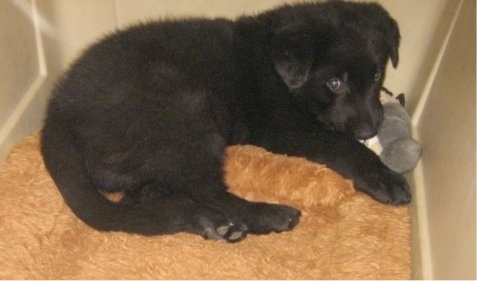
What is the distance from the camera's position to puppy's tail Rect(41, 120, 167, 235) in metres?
1.93

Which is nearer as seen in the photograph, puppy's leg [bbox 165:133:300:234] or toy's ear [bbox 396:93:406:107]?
puppy's leg [bbox 165:133:300:234]

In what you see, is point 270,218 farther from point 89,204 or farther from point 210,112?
point 89,204

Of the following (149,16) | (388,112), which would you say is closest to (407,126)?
(388,112)

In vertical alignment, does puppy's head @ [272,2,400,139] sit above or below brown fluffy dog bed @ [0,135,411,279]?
above

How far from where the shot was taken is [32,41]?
2652mm

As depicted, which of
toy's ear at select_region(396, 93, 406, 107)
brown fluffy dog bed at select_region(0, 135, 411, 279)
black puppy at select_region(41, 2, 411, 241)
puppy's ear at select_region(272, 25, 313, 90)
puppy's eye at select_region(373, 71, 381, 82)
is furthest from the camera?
toy's ear at select_region(396, 93, 406, 107)

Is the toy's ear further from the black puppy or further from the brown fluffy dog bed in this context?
the brown fluffy dog bed

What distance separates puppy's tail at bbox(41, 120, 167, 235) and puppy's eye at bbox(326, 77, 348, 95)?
80cm

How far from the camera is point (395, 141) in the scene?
2.24 meters

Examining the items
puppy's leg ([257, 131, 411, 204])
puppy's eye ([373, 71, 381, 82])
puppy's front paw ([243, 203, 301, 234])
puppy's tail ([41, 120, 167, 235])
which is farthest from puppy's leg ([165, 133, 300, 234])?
puppy's eye ([373, 71, 381, 82])

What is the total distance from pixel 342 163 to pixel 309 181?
5.6 inches

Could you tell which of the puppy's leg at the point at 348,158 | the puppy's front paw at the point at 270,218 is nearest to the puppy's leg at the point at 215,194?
the puppy's front paw at the point at 270,218

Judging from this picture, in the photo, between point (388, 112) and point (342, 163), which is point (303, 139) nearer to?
point (342, 163)

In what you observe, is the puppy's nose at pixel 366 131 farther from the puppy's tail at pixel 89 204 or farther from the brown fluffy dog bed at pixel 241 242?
the puppy's tail at pixel 89 204
